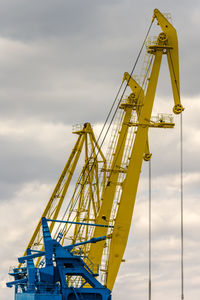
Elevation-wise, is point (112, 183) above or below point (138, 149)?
above

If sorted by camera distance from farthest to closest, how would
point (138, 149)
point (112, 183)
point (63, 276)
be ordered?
point (112, 183) < point (138, 149) < point (63, 276)

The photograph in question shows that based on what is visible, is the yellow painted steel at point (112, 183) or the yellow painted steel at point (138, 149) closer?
the yellow painted steel at point (138, 149)

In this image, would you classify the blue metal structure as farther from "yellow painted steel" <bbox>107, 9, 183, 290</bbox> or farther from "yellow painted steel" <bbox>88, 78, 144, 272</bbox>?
"yellow painted steel" <bbox>88, 78, 144, 272</bbox>

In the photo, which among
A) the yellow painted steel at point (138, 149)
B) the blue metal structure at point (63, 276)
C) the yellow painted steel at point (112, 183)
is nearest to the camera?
the blue metal structure at point (63, 276)

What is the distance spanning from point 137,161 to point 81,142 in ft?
48.1

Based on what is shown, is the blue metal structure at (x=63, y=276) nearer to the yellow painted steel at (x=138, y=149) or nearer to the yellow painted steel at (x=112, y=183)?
the yellow painted steel at (x=138, y=149)

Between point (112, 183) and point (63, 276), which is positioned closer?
point (63, 276)

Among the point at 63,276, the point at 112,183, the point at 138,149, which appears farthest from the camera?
the point at 112,183

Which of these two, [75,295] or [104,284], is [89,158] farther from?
[75,295]

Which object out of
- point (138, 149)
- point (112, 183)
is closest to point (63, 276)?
point (138, 149)

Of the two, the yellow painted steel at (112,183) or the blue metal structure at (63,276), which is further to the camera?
the yellow painted steel at (112,183)

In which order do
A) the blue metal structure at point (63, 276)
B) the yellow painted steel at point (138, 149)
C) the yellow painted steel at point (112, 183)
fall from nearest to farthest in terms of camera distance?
the blue metal structure at point (63, 276), the yellow painted steel at point (138, 149), the yellow painted steel at point (112, 183)

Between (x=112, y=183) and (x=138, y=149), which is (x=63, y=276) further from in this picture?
(x=112, y=183)

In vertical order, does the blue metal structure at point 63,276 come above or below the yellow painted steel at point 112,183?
below
